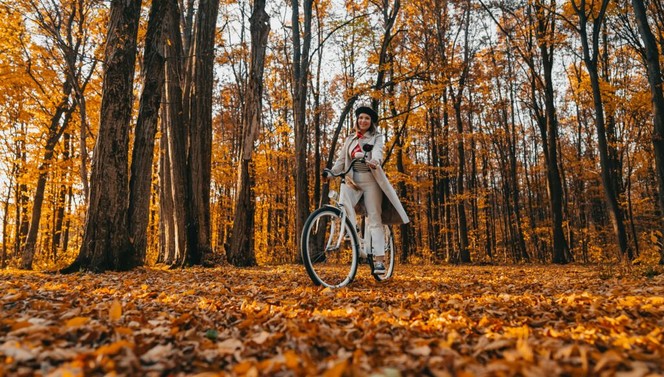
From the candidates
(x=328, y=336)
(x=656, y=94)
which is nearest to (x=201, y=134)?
(x=328, y=336)

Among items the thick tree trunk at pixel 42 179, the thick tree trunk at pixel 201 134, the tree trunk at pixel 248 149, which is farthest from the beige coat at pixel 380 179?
the thick tree trunk at pixel 42 179

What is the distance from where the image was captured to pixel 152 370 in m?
1.56

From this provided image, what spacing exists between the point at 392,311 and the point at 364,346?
1123 millimetres

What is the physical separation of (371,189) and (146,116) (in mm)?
4665

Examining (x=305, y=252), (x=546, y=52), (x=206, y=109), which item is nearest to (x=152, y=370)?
(x=305, y=252)

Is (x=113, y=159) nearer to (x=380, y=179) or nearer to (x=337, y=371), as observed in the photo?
(x=380, y=179)

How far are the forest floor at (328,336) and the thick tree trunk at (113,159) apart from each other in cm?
247

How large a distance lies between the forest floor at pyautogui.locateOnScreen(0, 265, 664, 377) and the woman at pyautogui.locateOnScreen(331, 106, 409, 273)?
1.65 meters

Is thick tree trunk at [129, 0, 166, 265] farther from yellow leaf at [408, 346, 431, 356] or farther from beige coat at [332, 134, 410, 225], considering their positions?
yellow leaf at [408, 346, 431, 356]

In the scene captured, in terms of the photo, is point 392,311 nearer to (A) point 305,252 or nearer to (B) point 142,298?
(A) point 305,252

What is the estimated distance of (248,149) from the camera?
31.5ft

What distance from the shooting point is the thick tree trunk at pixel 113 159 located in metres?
6.07

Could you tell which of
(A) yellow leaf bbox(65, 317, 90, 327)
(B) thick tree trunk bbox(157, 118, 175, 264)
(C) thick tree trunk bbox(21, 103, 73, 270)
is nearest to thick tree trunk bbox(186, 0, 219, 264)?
(B) thick tree trunk bbox(157, 118, 175, 264)

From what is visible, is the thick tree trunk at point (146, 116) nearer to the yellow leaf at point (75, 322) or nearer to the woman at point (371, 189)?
the woman at point (371, 189)
